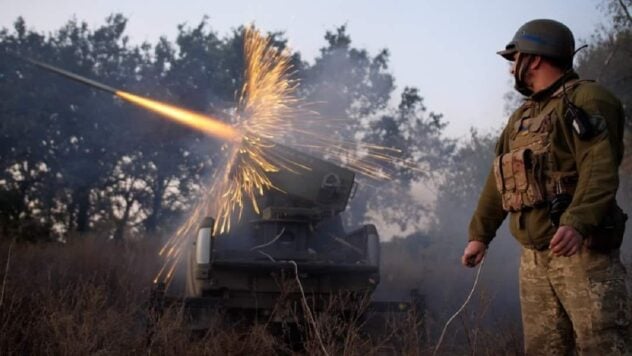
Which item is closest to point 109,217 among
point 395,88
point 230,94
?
point 230,94

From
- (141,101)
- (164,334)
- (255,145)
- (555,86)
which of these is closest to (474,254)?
(555,86)

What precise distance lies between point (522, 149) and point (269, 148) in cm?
535

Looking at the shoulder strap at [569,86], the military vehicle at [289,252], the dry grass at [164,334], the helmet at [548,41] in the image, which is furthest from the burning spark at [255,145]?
the shoulder strap at [569,86]

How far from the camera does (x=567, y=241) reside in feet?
9.12

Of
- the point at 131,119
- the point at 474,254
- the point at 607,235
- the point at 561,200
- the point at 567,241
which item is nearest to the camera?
the point at 567,241

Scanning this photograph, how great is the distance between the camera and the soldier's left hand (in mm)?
2779

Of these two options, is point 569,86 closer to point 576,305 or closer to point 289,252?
point 576,305

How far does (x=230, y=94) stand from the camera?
27.5m

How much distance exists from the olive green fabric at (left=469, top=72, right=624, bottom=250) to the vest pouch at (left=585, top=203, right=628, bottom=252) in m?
0.10

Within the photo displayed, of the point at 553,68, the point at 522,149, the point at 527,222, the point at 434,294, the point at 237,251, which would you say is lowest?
the point at 434,294

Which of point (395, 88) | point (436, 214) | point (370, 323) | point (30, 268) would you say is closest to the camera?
point (370, 323)

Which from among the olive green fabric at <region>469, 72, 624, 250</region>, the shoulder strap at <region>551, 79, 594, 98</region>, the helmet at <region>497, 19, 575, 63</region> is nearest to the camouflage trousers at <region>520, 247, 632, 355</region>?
the olive green fabric at <region>469, 72, 624, 250</region>

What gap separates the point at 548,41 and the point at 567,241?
1277 mm

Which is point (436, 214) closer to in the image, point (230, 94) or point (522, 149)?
point (230, 94)
